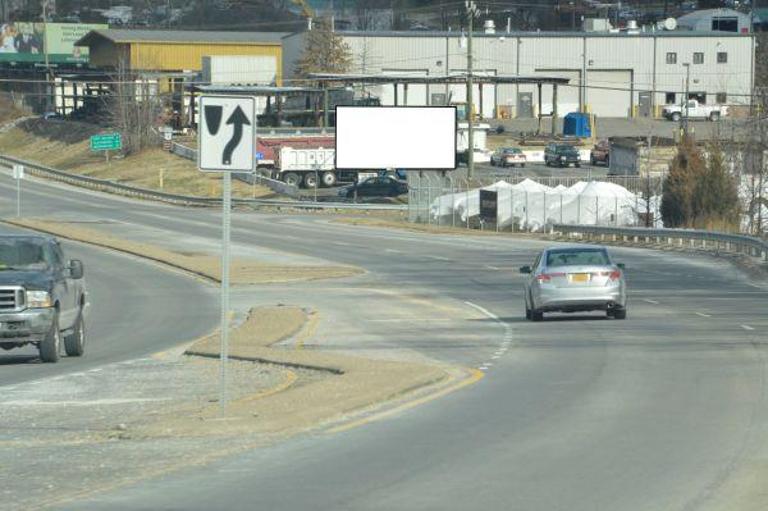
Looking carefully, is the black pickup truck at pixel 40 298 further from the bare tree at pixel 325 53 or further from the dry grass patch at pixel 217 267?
the bare tree at pixel 325 53

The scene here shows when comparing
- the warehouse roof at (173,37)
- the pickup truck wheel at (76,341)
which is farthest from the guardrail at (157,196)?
the pickup truck wheel at (76,341)

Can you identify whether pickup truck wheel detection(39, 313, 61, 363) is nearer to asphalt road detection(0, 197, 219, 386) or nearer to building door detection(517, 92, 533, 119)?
asphalt road detection(0, 197, 219, 386)

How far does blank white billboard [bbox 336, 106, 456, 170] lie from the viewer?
9425 centimetres

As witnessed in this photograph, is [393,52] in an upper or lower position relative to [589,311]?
upper

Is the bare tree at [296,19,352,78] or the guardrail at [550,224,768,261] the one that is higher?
the bare tree at [296,19,352,78]

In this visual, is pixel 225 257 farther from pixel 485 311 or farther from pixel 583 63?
pixel 583 63

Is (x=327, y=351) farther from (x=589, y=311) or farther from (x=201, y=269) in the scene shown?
(x=201, y=269)

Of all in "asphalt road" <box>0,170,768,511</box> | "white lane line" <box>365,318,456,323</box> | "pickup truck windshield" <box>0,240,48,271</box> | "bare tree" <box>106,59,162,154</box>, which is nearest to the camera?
"asphalt road" <box>0,170,768,511</box>

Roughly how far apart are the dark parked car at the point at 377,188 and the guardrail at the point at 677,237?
80.0ft

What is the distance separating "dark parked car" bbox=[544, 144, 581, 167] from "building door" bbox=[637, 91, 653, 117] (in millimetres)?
34375

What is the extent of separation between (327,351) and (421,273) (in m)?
21.5

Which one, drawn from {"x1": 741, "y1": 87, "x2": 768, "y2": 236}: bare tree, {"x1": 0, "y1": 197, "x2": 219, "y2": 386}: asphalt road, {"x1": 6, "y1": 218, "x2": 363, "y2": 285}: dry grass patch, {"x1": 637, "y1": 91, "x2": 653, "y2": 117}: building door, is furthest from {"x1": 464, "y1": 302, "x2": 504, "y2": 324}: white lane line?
{"x1": 637, "y1": 91, "x2": 653, "y2": 117}: building door

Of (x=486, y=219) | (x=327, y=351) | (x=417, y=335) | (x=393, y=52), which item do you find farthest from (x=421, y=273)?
Result: (x=393, y=52)

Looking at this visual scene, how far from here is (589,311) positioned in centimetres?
3241
